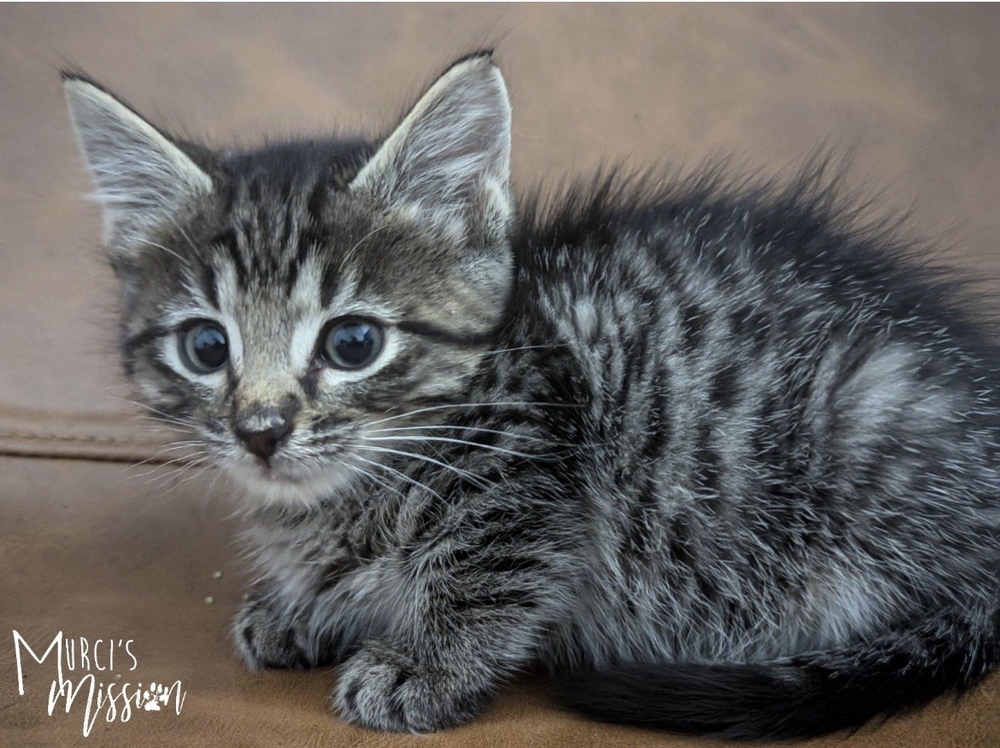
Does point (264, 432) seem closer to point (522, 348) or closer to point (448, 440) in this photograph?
point (448, 440)

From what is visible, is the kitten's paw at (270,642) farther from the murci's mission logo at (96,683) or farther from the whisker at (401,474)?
the whisker at (401,474)

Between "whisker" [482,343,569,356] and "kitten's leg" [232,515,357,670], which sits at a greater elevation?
"whisker" [482,343,569,356]

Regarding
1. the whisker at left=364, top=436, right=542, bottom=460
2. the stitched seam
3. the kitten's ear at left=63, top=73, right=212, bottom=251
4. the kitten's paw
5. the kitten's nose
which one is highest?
the kitten's ear at left=63, top=73, right=212, bottom=251

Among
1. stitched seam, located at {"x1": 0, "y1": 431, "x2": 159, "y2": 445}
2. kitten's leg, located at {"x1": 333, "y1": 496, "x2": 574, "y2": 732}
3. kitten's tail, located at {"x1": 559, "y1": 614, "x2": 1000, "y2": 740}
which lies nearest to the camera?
kitten's tail, located at {"x1": 559, "y1": 614, "x2": 1000, "y2": 740}

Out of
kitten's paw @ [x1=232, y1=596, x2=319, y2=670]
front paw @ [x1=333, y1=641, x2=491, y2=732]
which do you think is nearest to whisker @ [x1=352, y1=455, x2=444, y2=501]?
front paw @ [x1=333, y1=641, x2=491, y2=732]

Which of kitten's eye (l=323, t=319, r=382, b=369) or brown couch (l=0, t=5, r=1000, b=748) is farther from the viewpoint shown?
brown couch (l=0, t=5, r=1000, b=748)

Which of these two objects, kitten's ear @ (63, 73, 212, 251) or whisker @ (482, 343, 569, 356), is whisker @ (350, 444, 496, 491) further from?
kitten's ear @ (63, 73, 212, 251)

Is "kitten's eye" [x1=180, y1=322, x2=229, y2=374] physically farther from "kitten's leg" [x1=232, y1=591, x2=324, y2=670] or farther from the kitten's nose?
"kitten's leg" [x1=232, y1=591, x2=324, y2=670]

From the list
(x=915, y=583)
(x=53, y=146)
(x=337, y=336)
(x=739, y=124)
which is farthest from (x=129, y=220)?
(x=739, y=124)

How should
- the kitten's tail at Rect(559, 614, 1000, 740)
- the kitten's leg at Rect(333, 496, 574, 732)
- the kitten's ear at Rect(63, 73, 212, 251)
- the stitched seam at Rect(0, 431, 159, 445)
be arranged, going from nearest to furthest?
the kitten's tail at Rect(559, 614, 1000, 740) < the kitten's leg at Rect(333, 496, 574, 732) < the kitten's ear at Rect(63, 73, 212, 251) < the stitched seam at Rect(0, 431, 159, 445)
